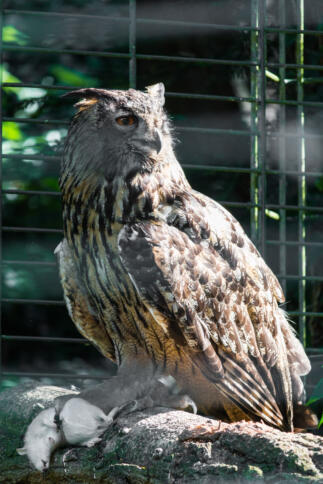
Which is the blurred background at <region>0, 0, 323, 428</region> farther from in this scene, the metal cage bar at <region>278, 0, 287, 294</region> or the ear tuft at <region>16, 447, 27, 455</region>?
the ear tuft at <region>16, 447, 27, 455</region>

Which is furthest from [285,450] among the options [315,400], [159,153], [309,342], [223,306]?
[309,342]

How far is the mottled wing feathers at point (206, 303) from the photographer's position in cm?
195

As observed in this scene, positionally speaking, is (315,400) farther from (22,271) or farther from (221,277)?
(22,271)

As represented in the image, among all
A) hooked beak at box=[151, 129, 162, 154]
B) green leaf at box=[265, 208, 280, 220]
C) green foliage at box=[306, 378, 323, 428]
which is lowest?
green foliage at box=[306, 378, 323, 428]

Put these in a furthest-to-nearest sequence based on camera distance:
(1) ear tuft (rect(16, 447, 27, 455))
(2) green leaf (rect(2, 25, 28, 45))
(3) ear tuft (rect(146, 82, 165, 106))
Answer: (2) green leaf (rect(2, 25, 28, 45)), (3) ear tuft (rect(146, 82, 165, 106)), (1) ear tuft (rect(16, 447, 27, 455))

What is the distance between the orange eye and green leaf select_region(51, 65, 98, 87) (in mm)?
1143

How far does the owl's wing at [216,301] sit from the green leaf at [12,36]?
137 centimetres

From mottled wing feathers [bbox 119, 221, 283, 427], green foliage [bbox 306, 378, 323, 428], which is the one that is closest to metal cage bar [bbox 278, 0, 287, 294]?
green foliage [bbox 306, 378, 323, 428]

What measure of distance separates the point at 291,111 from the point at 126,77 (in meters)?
0.65

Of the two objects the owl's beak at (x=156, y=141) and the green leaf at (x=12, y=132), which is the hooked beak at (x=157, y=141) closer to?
the owl's beak at (x=156, y=141)

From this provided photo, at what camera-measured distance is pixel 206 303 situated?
6.72 feet

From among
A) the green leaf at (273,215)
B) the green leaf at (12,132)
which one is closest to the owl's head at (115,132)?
the green leaf at (273,215)

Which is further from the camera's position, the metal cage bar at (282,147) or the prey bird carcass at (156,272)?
the metal cage bar at (282,147)

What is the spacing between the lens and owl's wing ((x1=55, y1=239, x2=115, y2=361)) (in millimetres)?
2197
